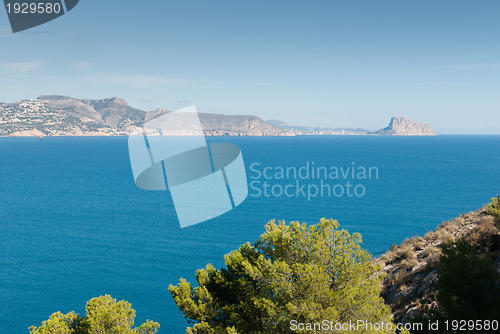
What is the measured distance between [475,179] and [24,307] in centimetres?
11545

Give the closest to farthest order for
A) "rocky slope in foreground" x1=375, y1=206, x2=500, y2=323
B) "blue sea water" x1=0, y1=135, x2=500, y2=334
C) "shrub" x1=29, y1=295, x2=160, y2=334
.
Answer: "shrub" x1=29, y1=295, x2=160, y2=334 < "rocky slope in foreground" x1=375, y1=206, x2=500, y2=323 < "blue sea water" x1=0, y1=135, x2=500, y2=334

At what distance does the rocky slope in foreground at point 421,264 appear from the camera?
1678 cm

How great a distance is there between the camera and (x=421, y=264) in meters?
20.6

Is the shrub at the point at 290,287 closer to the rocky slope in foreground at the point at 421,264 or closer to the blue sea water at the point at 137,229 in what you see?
the rocky slope in foreground at the point at 421,264

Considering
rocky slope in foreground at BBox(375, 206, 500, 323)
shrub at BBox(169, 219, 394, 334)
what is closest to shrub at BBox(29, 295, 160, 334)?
shrub at BBox(169, 219, 394, 334)

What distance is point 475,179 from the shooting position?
341 feet

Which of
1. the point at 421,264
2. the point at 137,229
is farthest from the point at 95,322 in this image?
the point at 137,229

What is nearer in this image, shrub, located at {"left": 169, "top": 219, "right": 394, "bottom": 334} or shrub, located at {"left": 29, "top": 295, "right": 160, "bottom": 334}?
shrub, located at {"left": 169, "top": 219, "right": 394, "bottom": 334}

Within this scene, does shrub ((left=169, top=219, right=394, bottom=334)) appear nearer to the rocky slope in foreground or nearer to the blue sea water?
the rocky slope in foreground

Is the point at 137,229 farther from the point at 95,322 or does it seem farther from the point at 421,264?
the point at 421,264

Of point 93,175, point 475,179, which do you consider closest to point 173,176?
point 93,175

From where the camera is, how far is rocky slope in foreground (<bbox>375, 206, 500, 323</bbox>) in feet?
55.1

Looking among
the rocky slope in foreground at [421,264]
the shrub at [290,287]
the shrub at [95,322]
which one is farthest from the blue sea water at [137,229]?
the rocky slope in foreground at [421,264]

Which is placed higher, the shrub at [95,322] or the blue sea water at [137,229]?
the shrub at [95,322]
